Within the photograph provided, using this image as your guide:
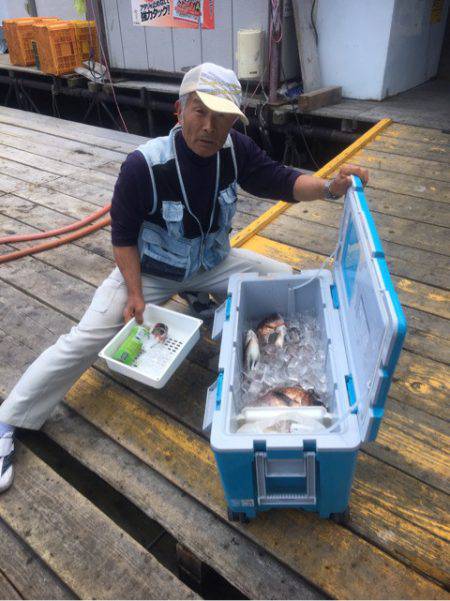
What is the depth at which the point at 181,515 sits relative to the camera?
5.55 feet

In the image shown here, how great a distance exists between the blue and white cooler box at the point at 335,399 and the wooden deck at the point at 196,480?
149 mm

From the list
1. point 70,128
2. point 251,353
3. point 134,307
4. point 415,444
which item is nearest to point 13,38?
point 70,128

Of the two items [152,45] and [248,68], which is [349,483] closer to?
[248,68]

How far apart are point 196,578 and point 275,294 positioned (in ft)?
3.91

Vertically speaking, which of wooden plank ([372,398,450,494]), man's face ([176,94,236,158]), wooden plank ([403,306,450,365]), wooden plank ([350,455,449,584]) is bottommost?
wooden plank ([350,455,449,584])

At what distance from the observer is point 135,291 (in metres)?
2.08

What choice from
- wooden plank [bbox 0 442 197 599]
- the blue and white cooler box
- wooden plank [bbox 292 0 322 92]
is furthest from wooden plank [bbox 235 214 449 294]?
wooden plank [bbox 292 0 322 92]

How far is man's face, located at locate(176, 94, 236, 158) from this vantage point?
70.4 inches

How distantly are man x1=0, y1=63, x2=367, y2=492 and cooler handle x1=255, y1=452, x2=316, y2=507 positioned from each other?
959mm

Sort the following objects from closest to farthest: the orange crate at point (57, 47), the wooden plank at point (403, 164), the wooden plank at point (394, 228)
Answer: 1. the wooden plank at point (394, 228)
2. the wooden plank at point (403, 164)
3. the orange crate at point (57, 47)

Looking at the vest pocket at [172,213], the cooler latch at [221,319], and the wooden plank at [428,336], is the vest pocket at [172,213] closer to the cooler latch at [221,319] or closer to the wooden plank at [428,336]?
the cooler latch at [221,319]

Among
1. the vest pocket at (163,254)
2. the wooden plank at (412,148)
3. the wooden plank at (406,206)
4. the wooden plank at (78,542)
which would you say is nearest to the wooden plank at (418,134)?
the wooden plank at (412,148)

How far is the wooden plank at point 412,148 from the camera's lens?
4.22 metres

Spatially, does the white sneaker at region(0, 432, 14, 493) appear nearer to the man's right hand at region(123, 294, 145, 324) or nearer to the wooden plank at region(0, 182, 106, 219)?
the man's right hand at region(123, 294, 145, 324)
